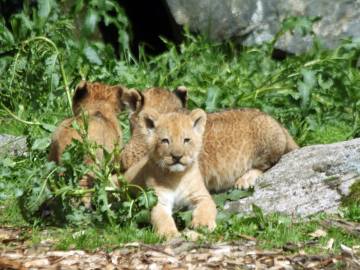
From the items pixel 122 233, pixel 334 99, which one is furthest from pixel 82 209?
pixel 334 99

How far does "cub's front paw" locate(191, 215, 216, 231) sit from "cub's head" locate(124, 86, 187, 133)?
6.58 ft

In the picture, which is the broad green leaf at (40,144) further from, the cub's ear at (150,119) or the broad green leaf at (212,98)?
the broad green leaf at (212,98)

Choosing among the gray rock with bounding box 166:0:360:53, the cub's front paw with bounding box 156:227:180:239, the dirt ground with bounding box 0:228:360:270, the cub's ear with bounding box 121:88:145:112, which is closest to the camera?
the dirt ground with bounding box 0:228:360:270

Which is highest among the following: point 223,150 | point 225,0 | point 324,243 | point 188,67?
point 225,0

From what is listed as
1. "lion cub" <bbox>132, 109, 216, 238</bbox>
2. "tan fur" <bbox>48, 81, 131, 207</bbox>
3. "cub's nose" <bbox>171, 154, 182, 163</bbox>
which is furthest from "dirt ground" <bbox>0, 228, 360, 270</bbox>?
"tan fur" <bbox>48, 81, 131, 207</bbox>

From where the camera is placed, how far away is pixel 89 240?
29.5ft

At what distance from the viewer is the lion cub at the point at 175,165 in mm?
9727

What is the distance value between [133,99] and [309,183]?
85.9 inches

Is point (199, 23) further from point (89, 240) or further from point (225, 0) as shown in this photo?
point (89, 240)

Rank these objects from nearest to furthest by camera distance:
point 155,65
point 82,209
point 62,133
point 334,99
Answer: point 82,209 → point 62,133 → point 334,99 → point 155,65

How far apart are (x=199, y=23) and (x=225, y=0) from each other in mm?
507

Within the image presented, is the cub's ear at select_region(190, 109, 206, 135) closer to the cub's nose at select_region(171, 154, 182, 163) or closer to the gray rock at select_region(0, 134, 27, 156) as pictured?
the cub's nose at select_region(171, 154, 182, 163)

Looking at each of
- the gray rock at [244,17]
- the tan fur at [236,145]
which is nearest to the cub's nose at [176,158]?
the tan fur at [236,145]

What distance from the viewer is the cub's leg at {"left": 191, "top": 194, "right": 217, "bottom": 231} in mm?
9438
